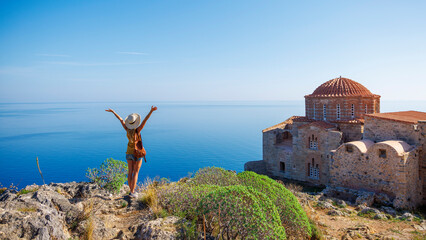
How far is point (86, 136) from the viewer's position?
201ft

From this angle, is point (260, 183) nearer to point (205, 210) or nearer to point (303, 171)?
point (205, 210)

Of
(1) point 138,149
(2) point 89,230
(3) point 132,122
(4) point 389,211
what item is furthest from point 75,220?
(4) point 389,211

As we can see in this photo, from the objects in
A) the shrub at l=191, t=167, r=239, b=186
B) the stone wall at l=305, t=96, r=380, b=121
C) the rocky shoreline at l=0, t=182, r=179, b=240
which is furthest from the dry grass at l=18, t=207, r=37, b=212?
the stone wall at l=305, t=96, r=380, b=121

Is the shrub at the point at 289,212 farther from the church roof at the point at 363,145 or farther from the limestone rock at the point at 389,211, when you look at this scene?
the church roof at the point at 363,145

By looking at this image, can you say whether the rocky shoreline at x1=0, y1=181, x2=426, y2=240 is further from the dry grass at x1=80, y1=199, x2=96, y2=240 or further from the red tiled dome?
the red tiled dome

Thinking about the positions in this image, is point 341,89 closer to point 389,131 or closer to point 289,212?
point 389,131

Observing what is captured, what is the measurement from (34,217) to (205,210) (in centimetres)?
347

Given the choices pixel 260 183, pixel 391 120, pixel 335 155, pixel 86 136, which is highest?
pixel 391 120

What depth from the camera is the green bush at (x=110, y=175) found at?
30.3ft

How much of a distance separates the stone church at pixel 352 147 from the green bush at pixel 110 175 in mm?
13511

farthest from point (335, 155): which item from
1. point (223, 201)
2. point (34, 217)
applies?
point (34, 217)

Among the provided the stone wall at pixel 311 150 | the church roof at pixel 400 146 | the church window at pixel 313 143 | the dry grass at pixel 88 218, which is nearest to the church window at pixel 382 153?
the church roof at pixel 400 146

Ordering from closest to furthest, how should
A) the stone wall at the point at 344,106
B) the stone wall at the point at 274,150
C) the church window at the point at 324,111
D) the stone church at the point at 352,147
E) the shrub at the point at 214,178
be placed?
the shrub at the point at 214,178
the stone church at the point at 352,147
the stone wall at the point at 344,106
the church window at the point at 324,111
the stone wall at the point at 274,150

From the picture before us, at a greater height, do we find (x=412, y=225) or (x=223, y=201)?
(x=223, y=201)
